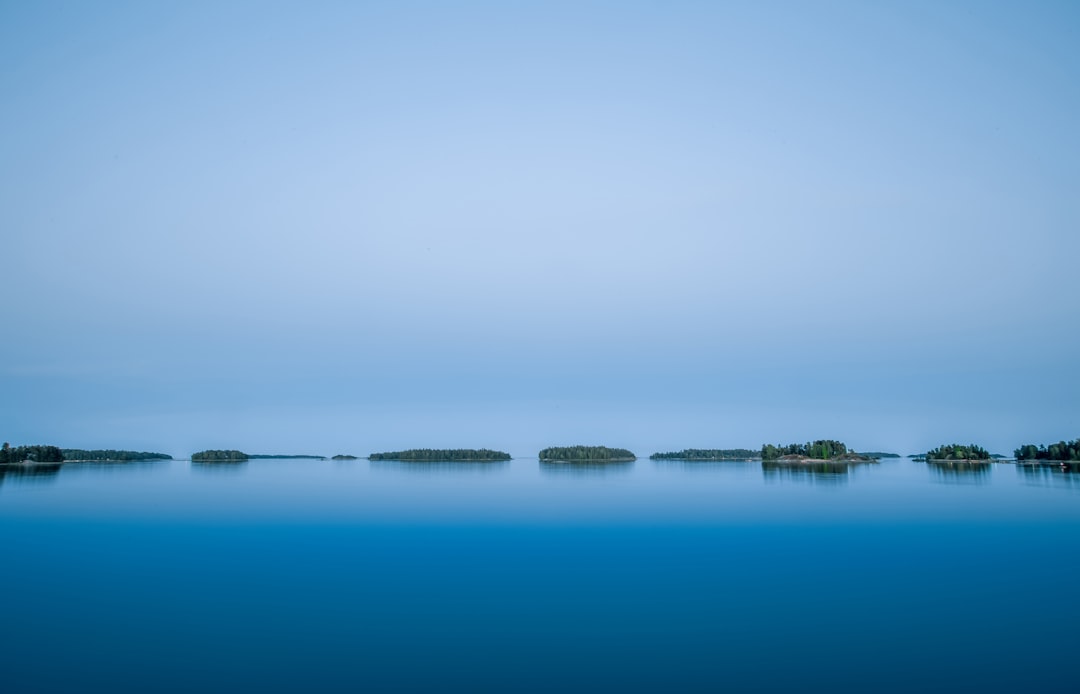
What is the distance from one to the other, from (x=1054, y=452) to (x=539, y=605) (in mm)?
189128

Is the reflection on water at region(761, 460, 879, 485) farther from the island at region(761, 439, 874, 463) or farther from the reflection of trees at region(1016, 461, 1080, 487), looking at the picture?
the reflection of trees at region(1016, 461, 1080, 487)

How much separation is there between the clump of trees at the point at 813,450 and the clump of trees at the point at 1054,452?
45769mm

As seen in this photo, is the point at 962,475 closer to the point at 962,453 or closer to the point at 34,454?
the point at 962,453

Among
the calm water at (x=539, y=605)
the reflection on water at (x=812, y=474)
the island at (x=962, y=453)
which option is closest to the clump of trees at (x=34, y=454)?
the calm water at (x=539, y=605)

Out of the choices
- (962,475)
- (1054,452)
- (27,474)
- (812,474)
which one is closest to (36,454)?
(27,474)

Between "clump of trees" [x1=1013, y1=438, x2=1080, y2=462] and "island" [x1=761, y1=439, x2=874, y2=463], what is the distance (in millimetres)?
44593

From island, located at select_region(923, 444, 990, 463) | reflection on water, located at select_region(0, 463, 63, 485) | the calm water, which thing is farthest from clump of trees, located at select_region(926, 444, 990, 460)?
reflection on water, located at select_region(0, 463, 63, 485)

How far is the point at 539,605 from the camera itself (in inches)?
788

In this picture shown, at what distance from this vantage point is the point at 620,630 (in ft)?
56.4

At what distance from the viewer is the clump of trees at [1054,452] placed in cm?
14675

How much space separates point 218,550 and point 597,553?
18.6 meters

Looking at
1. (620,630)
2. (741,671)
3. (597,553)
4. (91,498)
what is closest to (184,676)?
(620,630)

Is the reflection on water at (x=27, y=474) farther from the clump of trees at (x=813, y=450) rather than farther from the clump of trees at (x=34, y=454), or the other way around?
the clump of trees at (x=813, y=450)

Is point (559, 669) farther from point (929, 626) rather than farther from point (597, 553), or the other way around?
point (597, 553)
